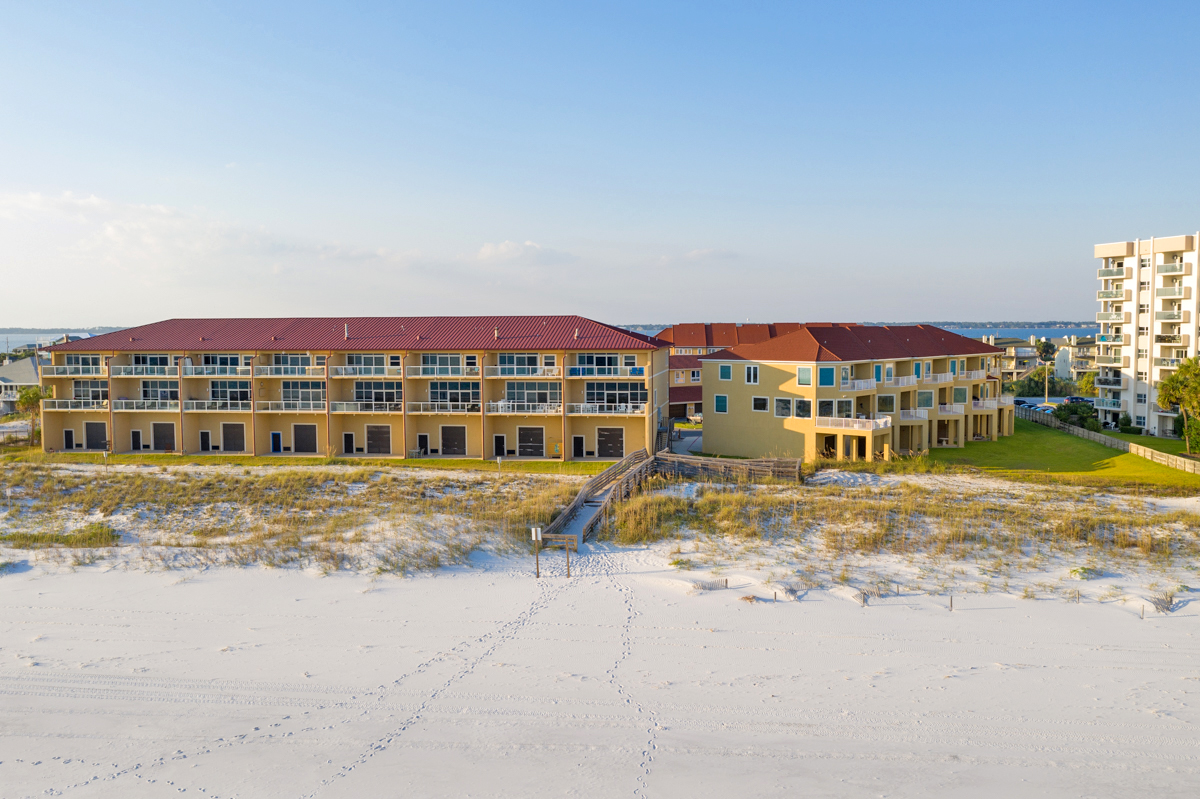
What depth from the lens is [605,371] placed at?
4334 centimetres

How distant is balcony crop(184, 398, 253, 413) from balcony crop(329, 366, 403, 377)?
20.2ft

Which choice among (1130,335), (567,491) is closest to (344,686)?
(567,491)

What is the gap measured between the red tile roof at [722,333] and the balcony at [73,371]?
172ft

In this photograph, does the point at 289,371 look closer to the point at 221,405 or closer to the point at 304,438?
the point at 304,438

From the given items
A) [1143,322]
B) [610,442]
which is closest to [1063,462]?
[610,442]

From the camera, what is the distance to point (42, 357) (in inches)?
1913

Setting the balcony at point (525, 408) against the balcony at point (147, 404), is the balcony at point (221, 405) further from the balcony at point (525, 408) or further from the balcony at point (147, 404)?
the balcony at point (525, 408)

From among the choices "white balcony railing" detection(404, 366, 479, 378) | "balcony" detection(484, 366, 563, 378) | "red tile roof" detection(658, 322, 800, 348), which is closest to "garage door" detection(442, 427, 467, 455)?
"white balcony railing" detection(404, 366, 479, 378)

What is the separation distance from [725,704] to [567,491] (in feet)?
63.8

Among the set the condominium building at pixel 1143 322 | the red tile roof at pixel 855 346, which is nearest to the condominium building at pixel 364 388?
the red tile roof at pixel 855 346

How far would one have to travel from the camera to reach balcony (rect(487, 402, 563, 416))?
43.7 metres

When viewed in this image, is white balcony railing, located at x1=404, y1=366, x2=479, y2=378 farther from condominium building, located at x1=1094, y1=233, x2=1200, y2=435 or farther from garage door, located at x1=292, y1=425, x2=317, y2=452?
condominium building, located at x1=1094, y1=233, x2=1200, y2=435

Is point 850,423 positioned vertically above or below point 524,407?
below

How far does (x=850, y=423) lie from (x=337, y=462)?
29187 millimetres
